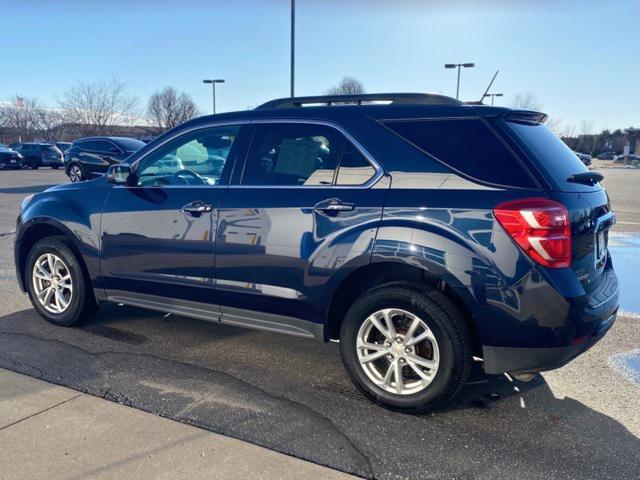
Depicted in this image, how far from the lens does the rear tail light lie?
2736 mm

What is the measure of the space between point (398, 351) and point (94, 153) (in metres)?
17.4

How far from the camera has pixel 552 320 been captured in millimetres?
2773

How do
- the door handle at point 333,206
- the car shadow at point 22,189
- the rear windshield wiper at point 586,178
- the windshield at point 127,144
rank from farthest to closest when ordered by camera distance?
1. the windshield at point 127,144
2. the car shadow at point 22,189
3. the door handle at point 333,206
4. the rear windshield wiper at point 586,178

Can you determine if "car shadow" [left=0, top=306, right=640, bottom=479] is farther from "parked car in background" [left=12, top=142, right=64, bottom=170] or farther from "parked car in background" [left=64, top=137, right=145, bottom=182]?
"parked car in background" [left=12, top=142, right=64, bottom=170]

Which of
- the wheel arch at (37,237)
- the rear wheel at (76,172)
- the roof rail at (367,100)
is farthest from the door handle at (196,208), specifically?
the rear wheel at (76,172)

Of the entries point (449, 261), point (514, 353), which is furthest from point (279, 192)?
point (514, 353)

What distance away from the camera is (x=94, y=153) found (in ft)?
59.1

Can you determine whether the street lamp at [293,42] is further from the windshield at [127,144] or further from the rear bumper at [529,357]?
the rear bumper at [529,357]

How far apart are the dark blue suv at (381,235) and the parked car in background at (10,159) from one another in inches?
1136

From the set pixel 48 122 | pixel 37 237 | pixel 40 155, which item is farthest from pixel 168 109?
pixel 37 237

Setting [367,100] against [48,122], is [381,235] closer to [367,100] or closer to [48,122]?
[367,100]

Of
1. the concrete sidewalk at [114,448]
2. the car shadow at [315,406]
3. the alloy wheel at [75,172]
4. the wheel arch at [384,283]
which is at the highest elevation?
the alloy wheel at [75,172]

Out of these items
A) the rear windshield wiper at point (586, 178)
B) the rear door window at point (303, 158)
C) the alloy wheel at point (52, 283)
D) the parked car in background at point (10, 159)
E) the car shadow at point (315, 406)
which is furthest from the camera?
the parked car in background at point (10, 159)

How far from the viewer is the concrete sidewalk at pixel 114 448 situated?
2.55m
